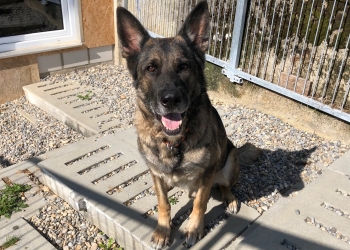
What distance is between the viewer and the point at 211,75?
5.57 meters

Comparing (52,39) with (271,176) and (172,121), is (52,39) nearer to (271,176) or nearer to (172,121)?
(172,121)

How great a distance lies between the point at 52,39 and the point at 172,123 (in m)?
4.70

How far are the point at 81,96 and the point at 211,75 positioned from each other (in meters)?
2.39

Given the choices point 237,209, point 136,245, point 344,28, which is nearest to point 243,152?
point 237,209

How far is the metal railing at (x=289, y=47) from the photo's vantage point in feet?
13.3

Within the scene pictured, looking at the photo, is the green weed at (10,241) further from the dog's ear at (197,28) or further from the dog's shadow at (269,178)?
the dog's ear at (197,28)

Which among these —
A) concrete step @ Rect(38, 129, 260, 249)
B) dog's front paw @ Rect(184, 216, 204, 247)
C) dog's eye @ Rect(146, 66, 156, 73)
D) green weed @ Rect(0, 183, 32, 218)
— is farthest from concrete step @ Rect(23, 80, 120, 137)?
dog's front paw @ Rect(184, 216, 204, 247)

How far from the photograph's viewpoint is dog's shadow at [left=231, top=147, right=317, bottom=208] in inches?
134

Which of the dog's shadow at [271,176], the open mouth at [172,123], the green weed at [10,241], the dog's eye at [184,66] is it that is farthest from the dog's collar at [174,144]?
the green weed at [10,241]

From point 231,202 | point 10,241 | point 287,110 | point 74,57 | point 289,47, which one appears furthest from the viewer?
point 74,57

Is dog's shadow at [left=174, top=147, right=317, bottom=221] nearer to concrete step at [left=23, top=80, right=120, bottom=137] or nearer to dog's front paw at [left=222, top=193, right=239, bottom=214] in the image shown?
dog's front paw at [left=222, top=193, right=239, bottom=214]

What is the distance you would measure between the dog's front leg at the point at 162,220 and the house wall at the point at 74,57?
4345mm

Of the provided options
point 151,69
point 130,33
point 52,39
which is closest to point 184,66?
point 151,69

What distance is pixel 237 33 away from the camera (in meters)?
4.91
